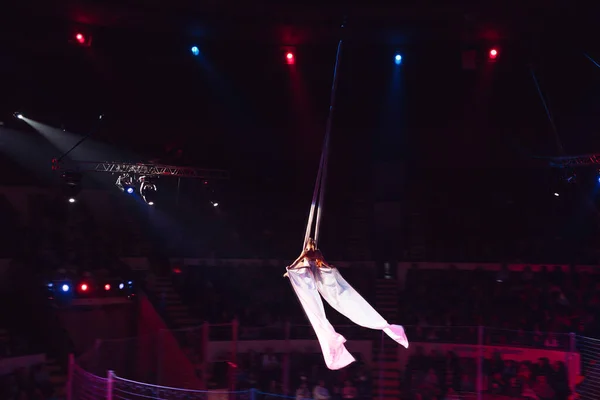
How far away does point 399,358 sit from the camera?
1341 cm

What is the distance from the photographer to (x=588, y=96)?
13.4m

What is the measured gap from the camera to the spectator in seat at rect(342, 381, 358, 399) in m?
11.7

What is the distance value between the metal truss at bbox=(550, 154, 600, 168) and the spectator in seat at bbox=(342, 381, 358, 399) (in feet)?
16.8

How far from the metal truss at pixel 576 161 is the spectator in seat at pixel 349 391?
5120 millimetres

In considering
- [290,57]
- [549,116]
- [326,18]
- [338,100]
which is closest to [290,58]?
[290,57]

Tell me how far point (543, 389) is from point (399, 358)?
112 inches

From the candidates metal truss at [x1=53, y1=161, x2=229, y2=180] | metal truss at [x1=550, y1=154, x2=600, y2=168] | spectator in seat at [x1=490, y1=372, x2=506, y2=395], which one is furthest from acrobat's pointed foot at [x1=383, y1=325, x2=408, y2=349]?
metal truss at [x1=53, y1=161, x2=229, y2=180]

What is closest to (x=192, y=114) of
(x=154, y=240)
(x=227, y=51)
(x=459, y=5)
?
(x=227, y=51)

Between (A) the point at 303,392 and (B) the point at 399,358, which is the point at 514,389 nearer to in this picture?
(B) the point at 399,358

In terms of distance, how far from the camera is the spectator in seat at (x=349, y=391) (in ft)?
38.2

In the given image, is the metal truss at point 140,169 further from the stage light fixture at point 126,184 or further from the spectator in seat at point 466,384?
the spectator in seat at point 466,384

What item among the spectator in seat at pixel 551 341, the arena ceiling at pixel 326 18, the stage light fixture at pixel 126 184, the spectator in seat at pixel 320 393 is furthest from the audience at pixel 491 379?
the stage light fixture at pixel 126 184

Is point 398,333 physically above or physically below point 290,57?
below

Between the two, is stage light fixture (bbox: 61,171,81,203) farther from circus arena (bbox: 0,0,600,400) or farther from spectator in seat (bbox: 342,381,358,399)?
spectator in seat (bbox: 342,381,358,399)
